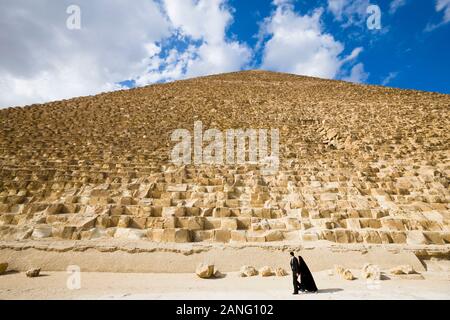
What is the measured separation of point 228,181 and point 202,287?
3.31 meters

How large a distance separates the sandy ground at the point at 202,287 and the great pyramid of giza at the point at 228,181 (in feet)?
3.12

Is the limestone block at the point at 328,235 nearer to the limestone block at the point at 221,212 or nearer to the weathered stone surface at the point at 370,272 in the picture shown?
the weathered stone surface at the point at 370,272

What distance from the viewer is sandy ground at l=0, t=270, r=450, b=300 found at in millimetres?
3354

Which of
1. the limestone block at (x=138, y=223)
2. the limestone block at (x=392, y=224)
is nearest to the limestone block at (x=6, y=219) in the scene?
the limestone block at (x=138, y=223)

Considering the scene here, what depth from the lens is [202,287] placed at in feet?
12.8

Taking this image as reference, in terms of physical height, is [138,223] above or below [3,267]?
above

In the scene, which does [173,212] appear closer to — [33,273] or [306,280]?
[33,273]

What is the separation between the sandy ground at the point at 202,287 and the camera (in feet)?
11.0

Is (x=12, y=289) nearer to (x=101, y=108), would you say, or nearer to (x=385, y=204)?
(x=385, y=204)

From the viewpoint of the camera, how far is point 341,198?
252 inches

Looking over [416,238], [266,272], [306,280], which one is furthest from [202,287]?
[416,238]
